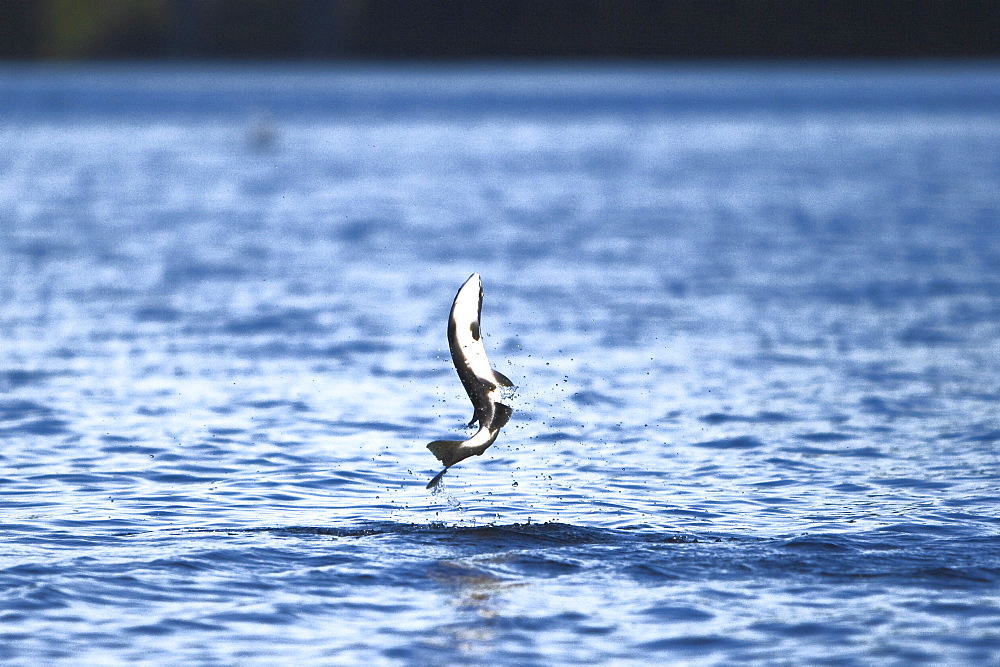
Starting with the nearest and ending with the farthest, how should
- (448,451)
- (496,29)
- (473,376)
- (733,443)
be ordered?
(473,376) < (448,451) < (733,443) < (496,29)

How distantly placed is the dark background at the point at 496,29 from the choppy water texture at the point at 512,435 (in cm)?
11285

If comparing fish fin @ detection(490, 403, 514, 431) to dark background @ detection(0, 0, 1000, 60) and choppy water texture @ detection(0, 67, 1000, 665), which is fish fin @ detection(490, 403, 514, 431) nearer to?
choppy water texture @ detection(0, 67, 1000, 665)

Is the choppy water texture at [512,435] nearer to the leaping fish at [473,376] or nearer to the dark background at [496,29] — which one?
the leaping fish at [473,376]

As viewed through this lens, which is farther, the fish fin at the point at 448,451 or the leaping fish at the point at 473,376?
the fish fin at the point at 448,451

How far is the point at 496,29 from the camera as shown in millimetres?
168750

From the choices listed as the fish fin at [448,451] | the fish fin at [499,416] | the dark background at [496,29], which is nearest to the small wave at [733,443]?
the fish fin at [499,416]

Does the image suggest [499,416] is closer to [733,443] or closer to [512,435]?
[733,443]

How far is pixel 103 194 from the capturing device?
5831cm

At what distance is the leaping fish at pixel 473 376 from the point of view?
12742 millimetres

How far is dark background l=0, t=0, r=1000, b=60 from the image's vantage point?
16138cm

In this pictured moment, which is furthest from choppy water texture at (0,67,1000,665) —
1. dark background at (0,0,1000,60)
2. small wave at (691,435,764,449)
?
dark background at (0,0,1000,60)

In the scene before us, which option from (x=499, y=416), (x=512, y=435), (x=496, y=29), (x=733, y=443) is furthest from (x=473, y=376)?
(x=496, y=29)

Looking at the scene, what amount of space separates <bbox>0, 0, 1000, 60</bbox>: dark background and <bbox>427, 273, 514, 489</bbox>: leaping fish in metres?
151

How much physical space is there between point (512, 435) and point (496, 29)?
15288 cm
